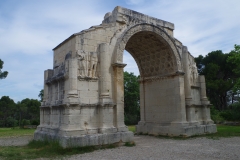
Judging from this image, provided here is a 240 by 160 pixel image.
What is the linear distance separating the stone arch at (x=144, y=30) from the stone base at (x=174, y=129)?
3196 mm

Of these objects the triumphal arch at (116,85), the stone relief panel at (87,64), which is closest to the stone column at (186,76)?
the triumphal arch at (116,85)

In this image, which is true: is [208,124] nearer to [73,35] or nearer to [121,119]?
[121,119]

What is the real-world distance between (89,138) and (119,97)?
2.25m

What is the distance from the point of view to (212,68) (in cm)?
2989

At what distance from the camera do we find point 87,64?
370 inches

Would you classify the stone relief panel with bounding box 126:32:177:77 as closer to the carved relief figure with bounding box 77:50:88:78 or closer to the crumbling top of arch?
the crumbling top of arch

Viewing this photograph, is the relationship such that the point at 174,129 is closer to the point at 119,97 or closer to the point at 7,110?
the point at 119,97

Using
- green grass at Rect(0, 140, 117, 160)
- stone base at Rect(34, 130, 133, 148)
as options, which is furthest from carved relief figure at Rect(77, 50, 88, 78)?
green grass at Rect(0, 140, 117, 160)

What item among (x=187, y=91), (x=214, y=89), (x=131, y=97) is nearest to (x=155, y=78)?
(x=187, y=91)

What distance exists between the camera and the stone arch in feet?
33.2

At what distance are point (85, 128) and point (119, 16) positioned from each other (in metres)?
5.37

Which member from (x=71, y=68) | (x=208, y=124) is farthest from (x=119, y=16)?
(x=208, y=124)

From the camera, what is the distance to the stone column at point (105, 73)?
9388 mm

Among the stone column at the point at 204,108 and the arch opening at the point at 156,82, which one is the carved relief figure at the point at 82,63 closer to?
the arch opening at the point at 156,82
